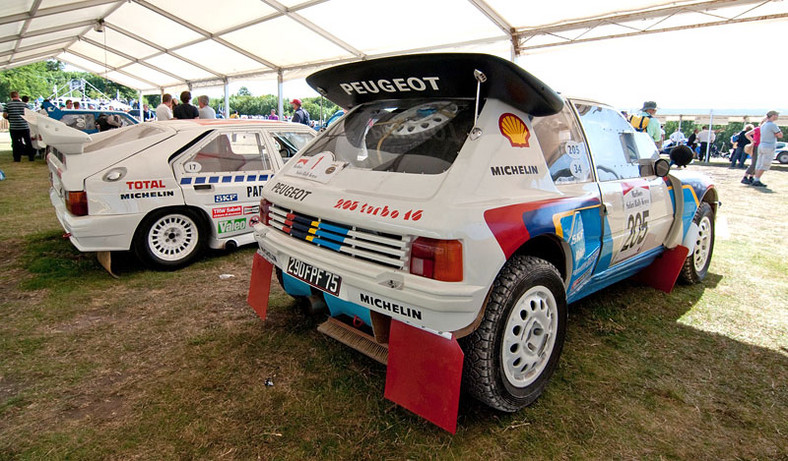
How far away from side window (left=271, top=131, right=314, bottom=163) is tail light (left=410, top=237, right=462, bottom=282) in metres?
3.48

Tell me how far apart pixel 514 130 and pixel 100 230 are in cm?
360

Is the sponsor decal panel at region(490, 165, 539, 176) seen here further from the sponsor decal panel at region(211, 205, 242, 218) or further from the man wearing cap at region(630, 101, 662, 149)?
the man wearing cap at region(630, 101, 662, 149)

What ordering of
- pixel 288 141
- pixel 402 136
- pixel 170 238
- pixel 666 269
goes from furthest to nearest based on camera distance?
pixel 288 141
pixel 170 238
pixel 666 269
pixel 402 136

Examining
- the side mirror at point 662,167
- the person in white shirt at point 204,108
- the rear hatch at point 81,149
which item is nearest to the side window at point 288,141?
the rear hatch at point 81,149

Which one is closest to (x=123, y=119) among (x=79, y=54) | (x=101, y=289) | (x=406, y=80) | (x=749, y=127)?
(x=79, y=54)

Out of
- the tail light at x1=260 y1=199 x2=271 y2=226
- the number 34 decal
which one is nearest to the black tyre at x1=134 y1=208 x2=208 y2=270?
the tail light at x1=260 y1=199 x2=271 y2=226

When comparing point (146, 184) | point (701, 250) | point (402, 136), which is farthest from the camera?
point (701, 250)

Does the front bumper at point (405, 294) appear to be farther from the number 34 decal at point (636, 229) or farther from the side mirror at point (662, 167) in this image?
the side mirror at point (662, 167)

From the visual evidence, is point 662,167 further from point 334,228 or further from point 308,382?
point 308,382

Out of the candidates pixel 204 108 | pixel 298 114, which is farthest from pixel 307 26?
pixel 204 108

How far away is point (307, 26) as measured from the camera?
10.1m

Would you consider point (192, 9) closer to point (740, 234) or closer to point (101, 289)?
point (101, 289)

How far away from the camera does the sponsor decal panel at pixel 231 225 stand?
445cm

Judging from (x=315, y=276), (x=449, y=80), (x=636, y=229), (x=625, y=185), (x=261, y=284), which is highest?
(x=449, y=80)
